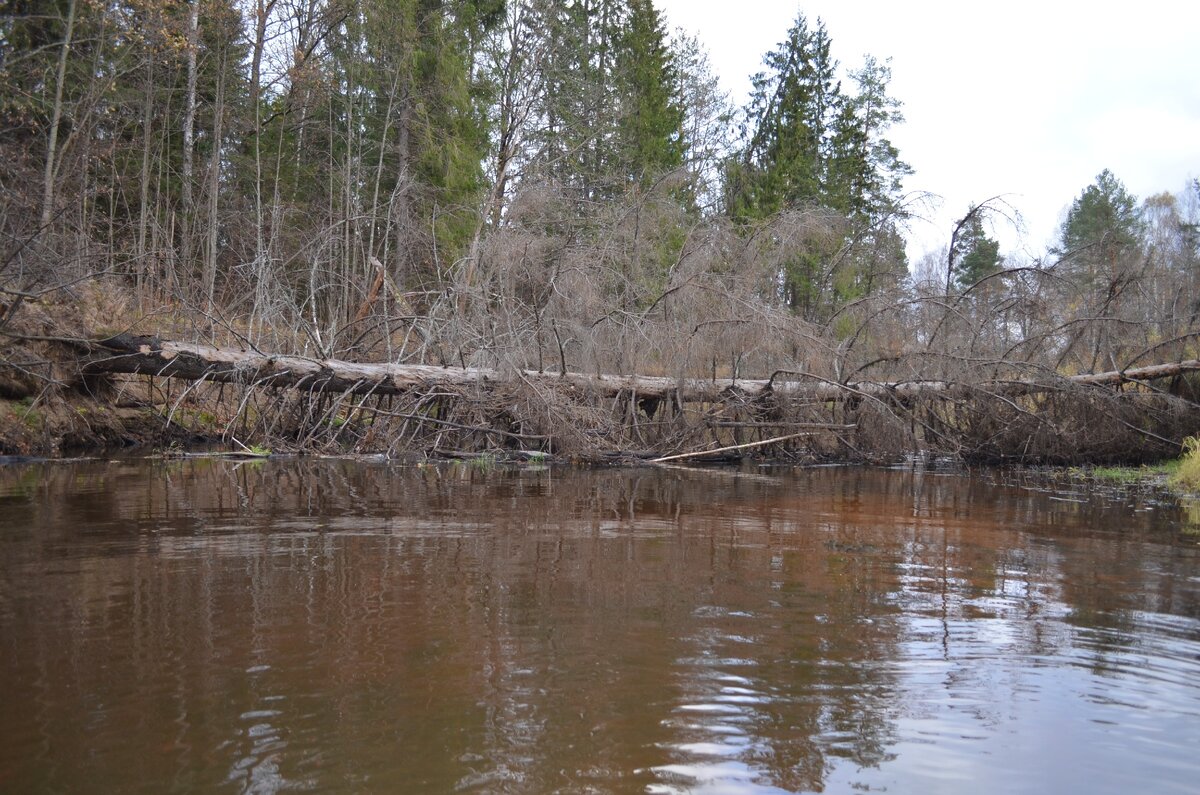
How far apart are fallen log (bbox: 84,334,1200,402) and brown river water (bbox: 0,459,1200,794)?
501 centimetres

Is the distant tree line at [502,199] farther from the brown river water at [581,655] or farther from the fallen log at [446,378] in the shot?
the brown river water at [581,655]

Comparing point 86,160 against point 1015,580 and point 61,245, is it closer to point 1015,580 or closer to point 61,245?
point 61,245

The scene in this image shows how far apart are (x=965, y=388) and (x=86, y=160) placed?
1878cm

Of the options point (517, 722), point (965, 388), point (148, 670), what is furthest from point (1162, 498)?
point (148, 670)

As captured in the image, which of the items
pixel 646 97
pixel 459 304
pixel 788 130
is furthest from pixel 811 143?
pixel 459 304

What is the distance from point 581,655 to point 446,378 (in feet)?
32.3

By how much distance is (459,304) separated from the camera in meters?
14.9

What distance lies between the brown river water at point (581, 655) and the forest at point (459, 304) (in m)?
5.74

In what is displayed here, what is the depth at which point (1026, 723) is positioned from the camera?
3.57 m

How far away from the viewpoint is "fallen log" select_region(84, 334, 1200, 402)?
12766 millimetres

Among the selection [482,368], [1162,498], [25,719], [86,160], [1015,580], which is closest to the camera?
[25,719]

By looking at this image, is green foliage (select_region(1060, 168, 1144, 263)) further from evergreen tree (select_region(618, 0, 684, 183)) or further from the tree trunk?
the tree trunk

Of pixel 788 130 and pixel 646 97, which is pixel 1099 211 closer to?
pixel 788 130

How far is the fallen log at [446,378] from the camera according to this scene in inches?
503
